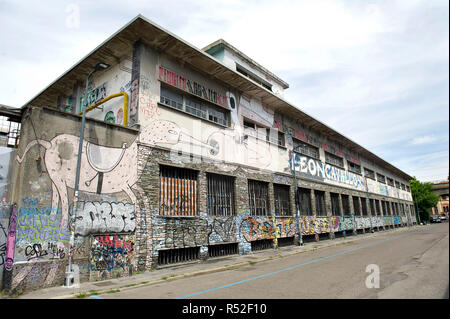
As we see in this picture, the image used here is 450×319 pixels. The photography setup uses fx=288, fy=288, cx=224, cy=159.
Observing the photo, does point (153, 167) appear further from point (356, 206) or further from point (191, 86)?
point (356, 206)

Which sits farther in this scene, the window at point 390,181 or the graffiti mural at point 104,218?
the window at point 390,181

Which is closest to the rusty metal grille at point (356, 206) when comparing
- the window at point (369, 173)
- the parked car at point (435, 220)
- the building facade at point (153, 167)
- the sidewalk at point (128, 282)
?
the window at point (369, 173)

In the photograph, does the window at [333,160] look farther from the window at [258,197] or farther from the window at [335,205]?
the window at [258,197]

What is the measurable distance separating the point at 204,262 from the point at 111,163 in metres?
5.79

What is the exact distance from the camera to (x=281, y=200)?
19.5 meters

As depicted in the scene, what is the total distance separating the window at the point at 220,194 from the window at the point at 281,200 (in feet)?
14.8

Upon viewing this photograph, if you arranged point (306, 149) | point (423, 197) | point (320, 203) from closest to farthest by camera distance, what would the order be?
point (306, 149), point (320, 203), point (423, 197)

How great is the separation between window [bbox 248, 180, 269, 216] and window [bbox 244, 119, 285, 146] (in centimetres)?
304

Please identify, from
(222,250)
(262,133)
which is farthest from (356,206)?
(222,250)

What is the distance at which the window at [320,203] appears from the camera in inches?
935

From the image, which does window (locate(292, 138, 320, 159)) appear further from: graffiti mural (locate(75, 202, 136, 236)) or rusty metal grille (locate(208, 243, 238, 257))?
graffiti mural (locate(75, 202, 136, 236))

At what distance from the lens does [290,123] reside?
22188mm

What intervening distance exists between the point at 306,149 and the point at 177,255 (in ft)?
51.3
